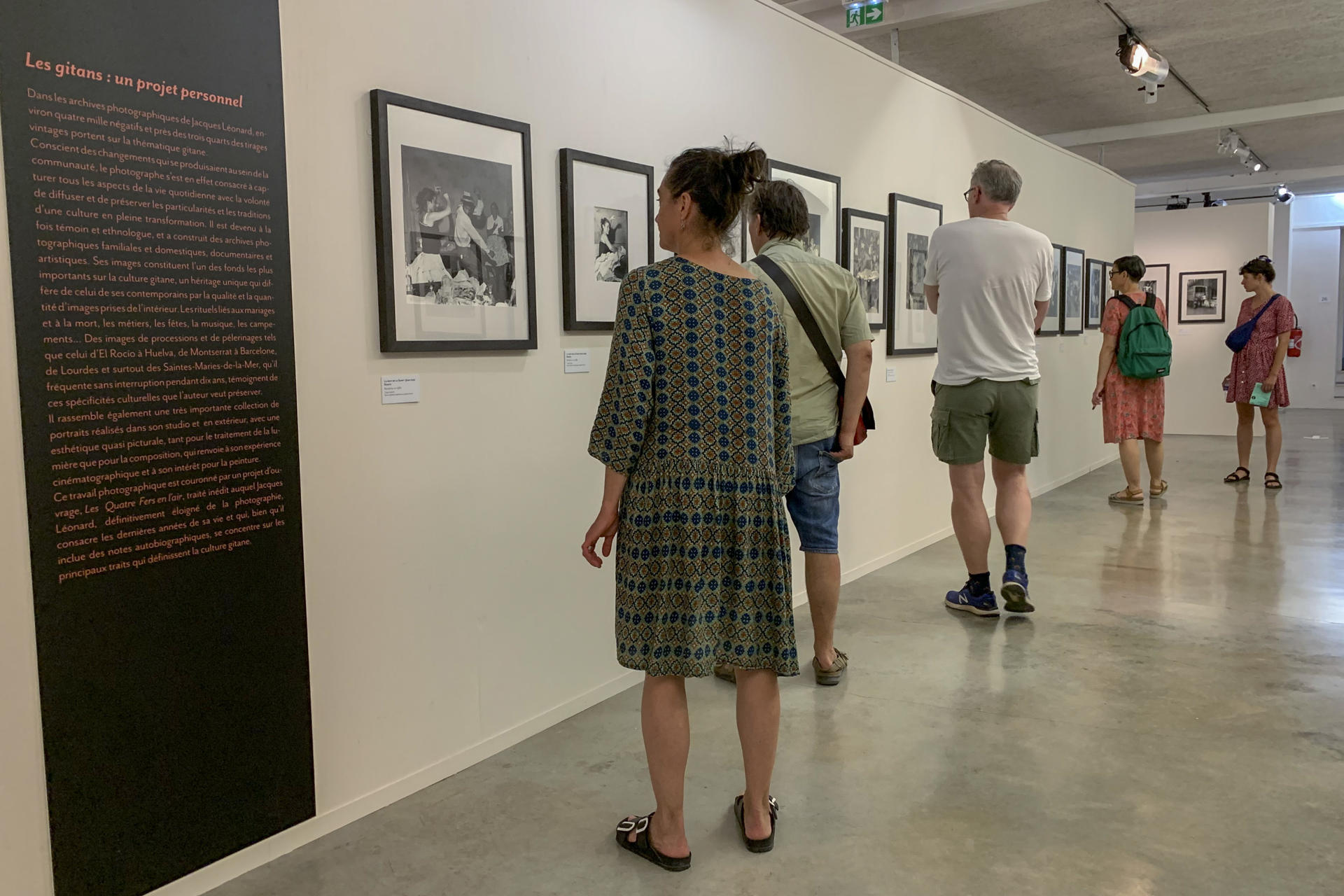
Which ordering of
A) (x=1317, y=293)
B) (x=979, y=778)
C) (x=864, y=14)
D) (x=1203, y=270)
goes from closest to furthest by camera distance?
(x=979, y=778), (x=864, y=14), (x=1203, y=270), (x=1317, y=293)

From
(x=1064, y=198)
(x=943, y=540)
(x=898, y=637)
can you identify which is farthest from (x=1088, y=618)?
(x=1064, y=198)

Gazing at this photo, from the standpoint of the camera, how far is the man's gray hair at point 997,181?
422cm

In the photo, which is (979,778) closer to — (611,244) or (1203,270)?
(611,244)

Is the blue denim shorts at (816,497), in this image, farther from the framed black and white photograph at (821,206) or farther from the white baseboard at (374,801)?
the framed black and white photograph at (821,206)

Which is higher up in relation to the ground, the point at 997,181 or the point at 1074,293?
the point at 997,181

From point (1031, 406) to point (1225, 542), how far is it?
2.43m

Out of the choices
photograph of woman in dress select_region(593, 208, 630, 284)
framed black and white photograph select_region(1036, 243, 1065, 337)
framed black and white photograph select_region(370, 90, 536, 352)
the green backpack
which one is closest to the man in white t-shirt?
photograph of woman in dress select_region(593, 208, 630, 284)

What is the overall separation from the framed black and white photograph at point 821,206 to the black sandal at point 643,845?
2.87 m

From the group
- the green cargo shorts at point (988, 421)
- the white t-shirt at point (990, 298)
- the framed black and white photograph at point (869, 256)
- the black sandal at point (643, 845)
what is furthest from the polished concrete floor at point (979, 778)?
the framed black and white photograph at point (869, 256)

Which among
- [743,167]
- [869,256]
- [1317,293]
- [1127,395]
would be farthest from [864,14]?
[1317,293]

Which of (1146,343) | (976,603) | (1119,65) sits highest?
(1119,65)

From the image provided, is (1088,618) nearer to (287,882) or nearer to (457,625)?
(457,625)

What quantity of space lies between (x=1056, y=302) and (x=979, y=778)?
6.34m

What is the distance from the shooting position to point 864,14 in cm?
624
